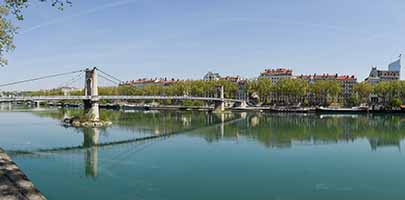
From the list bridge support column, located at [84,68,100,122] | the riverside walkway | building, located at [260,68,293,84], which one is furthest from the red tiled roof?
the riverside walkway

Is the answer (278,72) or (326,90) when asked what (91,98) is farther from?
(278,72)

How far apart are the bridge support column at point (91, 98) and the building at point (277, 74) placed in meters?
58.3

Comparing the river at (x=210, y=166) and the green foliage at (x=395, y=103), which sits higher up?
the green foliage at (x=395, y=103)

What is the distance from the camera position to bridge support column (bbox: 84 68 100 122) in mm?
32062

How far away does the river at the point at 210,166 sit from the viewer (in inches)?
413

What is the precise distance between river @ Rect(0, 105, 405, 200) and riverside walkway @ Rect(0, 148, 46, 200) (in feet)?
3.17

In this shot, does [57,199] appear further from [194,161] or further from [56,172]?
[194,161]

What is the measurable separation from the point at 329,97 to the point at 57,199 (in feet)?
195

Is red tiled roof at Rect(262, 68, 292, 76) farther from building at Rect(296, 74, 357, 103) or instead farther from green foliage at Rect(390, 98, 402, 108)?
green foliage at Rect(390, 98, 402, 108)

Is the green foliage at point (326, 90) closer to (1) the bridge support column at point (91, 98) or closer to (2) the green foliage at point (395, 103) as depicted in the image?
(2) the green foliage at point (395, 103)

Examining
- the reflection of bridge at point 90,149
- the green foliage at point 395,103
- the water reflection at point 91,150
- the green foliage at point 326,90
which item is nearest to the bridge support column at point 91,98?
the water reflection at point 91,150

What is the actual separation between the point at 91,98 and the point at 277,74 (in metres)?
61.8

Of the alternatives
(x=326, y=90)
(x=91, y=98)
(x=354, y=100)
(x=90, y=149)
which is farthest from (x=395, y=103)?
(x=90, y=149)

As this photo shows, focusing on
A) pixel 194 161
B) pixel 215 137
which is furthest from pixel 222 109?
pixel 194 161
